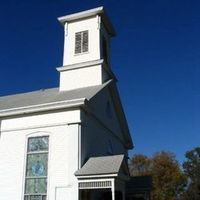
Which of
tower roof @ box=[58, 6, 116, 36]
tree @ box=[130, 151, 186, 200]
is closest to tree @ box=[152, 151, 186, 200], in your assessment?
tree @ box=[130, 151, 186, 200]

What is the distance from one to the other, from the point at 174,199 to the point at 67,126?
31238 mm

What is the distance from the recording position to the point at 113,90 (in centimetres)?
2195

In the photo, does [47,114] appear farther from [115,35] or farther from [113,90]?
[115,35]

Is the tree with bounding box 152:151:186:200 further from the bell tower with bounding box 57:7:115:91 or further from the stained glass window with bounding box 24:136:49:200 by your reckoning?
the stained glass window with bounding box 24:136:49:200

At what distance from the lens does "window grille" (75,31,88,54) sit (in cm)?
2184

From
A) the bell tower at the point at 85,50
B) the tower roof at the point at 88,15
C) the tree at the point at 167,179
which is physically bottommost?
the tree at the point at 167,179

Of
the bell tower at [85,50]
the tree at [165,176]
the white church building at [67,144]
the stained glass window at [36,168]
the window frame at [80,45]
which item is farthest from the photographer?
the tree at [165,176]

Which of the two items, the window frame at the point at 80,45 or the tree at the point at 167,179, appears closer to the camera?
the window frame at the point at 80,45

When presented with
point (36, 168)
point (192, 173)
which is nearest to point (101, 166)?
point (36, 168)

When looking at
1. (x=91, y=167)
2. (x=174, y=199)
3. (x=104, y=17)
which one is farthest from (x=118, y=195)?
(x=174, y=199)

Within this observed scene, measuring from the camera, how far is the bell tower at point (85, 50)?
2075 cm

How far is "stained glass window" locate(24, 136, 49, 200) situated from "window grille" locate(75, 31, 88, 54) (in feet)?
23.3

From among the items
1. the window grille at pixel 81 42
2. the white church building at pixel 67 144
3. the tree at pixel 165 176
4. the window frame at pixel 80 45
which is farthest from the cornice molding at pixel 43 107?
the tree at pixel 165 176

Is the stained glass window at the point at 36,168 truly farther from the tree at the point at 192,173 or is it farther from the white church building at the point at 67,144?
the tree at the point at 192,173
